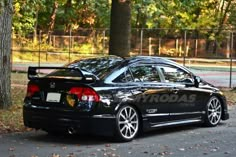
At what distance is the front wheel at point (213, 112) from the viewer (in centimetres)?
1057

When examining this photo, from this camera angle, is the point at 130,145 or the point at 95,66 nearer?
the point at 130,145

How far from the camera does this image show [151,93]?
30.3 ft

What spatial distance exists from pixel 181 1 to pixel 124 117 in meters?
10.3

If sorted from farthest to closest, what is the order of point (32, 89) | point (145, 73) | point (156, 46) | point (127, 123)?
point (156, 46) → point (145, 73) → point (32, 89) → point (127, 123)

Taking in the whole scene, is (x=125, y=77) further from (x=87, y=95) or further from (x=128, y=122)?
(x=87, y=95)

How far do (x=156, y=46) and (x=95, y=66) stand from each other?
91.6ft

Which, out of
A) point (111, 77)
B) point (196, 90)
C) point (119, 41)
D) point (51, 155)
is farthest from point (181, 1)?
point (51, 155)

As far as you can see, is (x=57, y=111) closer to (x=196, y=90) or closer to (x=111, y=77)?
(x=111, y=77)

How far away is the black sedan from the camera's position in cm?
839

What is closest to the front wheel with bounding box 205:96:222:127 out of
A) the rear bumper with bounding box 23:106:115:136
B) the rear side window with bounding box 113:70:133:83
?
the rear side window with bounding box 113:70:133:83

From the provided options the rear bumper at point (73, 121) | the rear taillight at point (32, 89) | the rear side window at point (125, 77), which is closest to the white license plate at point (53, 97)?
the rear bumper at point (73, 121)

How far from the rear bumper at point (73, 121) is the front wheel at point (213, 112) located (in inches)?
109

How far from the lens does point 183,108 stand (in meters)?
9.98

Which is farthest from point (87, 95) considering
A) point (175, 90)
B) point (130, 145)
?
point (175, 90)
